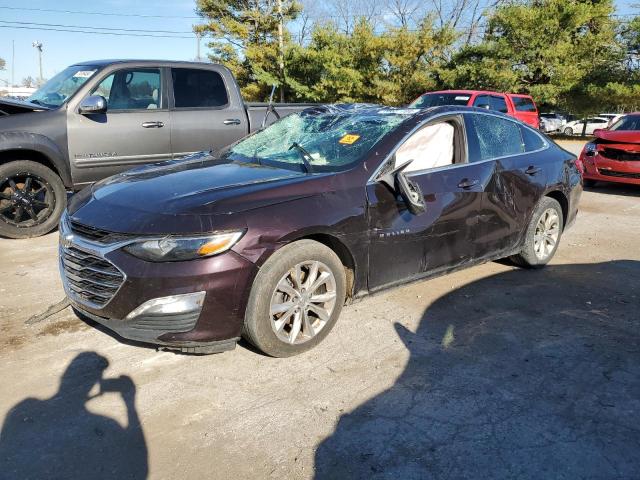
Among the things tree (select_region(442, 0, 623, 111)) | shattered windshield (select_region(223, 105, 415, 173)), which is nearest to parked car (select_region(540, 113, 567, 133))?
tree (select_region(442, 0, 623, 111))

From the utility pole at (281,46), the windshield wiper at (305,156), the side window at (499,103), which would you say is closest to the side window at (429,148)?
the windshield wiper at (305,156)

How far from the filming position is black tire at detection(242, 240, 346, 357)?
10.3 ft

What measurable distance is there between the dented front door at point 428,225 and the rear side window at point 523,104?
13.2 meters

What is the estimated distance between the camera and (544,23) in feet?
82.4

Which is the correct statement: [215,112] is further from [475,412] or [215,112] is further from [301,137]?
[475,412]

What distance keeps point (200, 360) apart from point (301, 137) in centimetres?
190

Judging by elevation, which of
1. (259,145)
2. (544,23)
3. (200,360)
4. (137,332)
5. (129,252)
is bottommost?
(200,360)

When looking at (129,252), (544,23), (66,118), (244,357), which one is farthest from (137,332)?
(544,23)

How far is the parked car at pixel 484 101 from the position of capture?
13102 mm

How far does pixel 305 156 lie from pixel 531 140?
2472 mm

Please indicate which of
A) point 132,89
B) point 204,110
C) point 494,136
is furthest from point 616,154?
point 132,89

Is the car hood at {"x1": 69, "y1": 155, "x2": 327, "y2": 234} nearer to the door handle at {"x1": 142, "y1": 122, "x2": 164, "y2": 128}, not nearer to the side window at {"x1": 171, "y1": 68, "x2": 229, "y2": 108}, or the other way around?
the door handle at {"x1": 142, "y1": 122, "x2": 164, "y2": 128}

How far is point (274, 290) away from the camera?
3.18 meters

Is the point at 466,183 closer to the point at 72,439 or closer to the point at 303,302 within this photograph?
the point at 303,302
